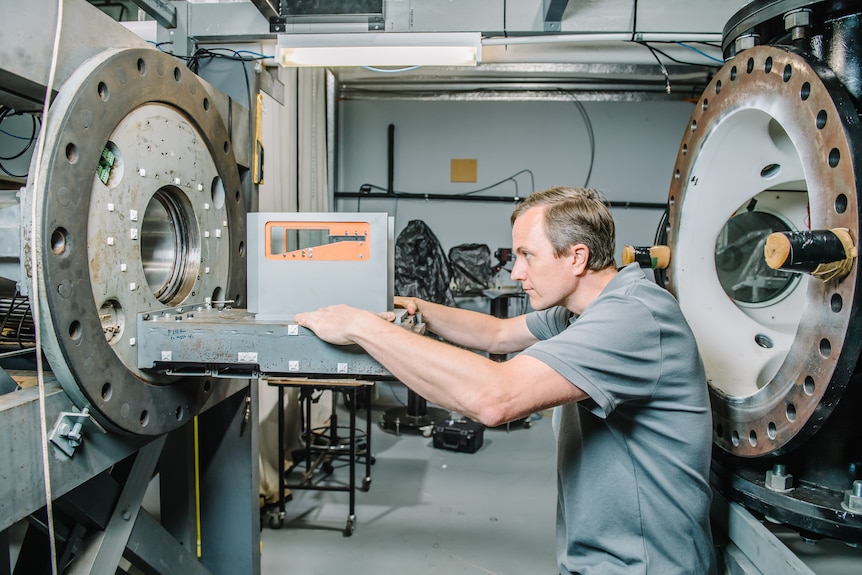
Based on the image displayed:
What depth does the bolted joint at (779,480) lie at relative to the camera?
35.4 inches

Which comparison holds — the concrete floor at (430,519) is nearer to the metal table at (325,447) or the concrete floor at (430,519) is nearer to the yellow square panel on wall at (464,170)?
the metal table at (325,447)

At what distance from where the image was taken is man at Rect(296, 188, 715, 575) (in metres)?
1.02

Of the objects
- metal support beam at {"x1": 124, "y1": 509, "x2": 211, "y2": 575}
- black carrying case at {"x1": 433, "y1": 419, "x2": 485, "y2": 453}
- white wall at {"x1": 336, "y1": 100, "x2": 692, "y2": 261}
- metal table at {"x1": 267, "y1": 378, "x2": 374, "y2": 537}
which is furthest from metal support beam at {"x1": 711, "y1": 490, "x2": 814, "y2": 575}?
white wall at {"x1": 336, "y1": 100, "x2": 692, "y2": 261}

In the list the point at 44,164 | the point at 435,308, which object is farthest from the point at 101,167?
the point at 435,308

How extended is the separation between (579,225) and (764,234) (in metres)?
0.48

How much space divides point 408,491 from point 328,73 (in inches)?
115

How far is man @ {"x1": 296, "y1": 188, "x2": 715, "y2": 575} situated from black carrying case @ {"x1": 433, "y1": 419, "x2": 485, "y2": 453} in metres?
2.30

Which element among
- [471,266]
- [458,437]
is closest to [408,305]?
[458,437]

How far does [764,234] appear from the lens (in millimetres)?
1352

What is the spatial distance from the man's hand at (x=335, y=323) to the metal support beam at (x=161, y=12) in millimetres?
963

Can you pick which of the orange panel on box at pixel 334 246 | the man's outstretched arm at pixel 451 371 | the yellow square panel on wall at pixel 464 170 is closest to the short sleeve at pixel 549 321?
the man's outstretched arm at pixel 451 371

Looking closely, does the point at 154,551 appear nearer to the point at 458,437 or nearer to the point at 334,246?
the point at 334,246

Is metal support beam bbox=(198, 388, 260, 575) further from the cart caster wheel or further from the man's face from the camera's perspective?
the cart caster wheel

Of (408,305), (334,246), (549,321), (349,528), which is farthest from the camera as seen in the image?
(349,528)
